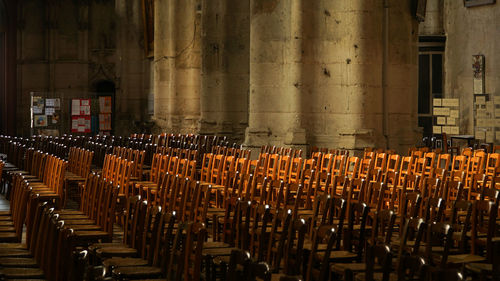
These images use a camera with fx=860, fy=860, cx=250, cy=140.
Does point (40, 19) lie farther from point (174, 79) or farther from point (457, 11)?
point (457, 11)

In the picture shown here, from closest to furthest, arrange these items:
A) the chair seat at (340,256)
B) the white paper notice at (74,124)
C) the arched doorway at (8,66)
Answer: the chair seat at (340,256)
the white paper notice at (74,124)
the arched doorway at (8,66)

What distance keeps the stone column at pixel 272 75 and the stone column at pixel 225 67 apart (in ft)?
16.2

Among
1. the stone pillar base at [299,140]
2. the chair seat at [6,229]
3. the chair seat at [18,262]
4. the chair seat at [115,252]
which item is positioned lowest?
the chair seat at [18,262]

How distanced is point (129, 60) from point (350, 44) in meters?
20.9

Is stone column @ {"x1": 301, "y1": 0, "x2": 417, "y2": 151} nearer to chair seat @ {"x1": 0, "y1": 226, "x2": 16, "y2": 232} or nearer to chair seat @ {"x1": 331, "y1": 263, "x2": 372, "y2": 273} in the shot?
chair seat @ {"x1": 0, "y1": 226, "x2": 16, "y2": 232}

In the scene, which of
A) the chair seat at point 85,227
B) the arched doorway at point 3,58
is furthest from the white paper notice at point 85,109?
the chair seat at point 85,227

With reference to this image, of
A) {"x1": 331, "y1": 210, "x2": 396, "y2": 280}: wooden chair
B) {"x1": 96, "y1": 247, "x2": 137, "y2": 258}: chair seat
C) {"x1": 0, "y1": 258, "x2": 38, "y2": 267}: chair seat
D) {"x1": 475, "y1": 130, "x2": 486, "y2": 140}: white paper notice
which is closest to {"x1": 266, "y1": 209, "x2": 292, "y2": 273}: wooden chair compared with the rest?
{"x1": 331, "y1": 210, "x2": 396, "y2": 280}: wooden chair

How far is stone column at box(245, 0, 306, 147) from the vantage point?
2084 cm

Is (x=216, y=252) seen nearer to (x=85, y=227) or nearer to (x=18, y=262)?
(x=18, y=262)

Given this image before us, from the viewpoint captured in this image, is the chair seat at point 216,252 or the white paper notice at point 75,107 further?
the white paper notice at point 75,107

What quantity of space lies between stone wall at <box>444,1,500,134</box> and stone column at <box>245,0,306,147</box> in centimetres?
850

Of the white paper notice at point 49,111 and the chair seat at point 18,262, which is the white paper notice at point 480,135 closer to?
the white paper notice at point 49,111

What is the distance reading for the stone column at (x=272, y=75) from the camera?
20.8 m

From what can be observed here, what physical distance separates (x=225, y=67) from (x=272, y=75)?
565 centimetres
